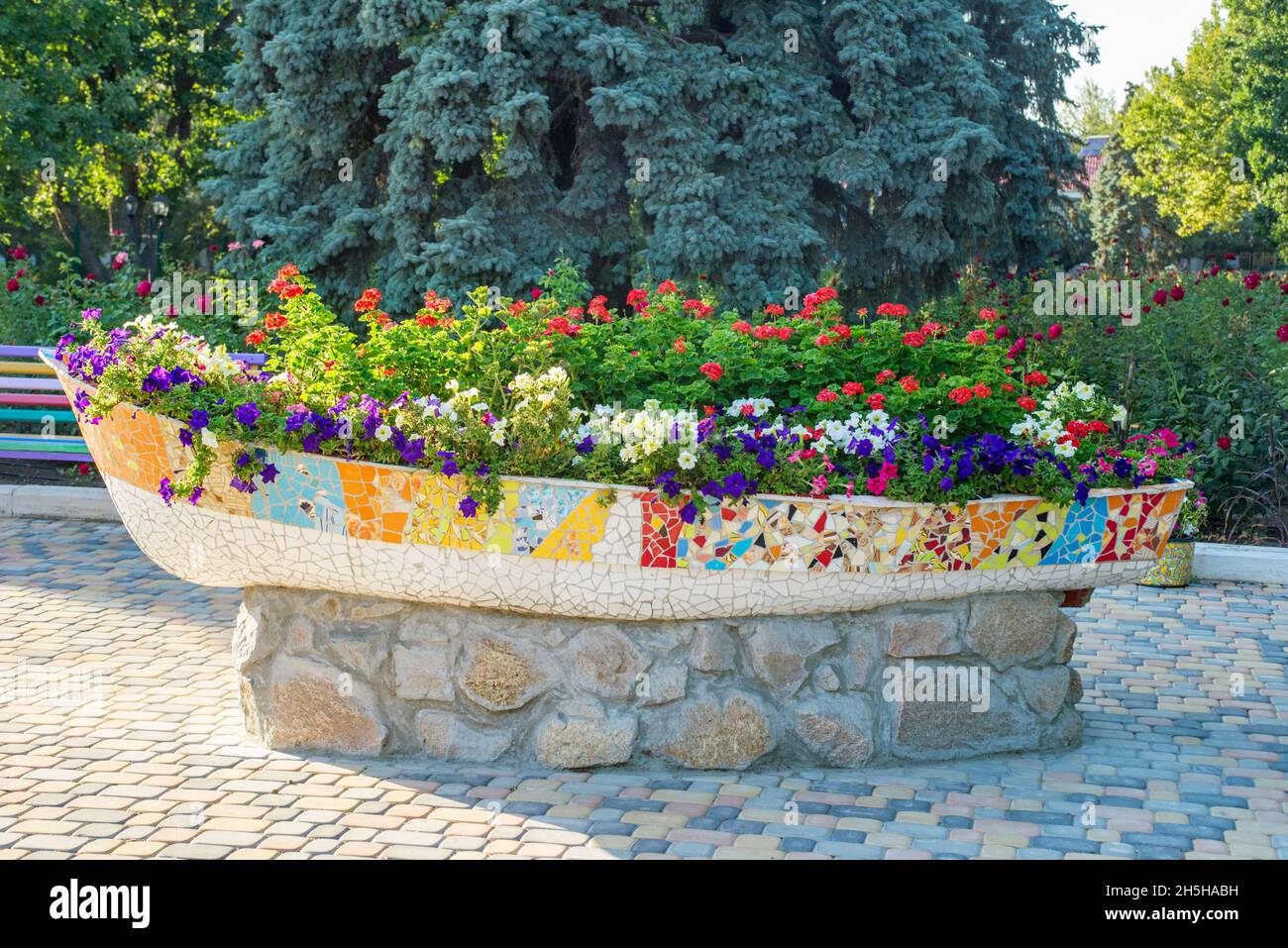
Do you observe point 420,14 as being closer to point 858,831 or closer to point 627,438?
point 627,438

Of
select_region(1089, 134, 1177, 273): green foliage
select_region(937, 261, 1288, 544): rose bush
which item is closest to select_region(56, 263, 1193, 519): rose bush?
select_region(937, 261, 1288, 544): rose bush

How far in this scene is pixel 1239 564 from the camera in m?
7.66

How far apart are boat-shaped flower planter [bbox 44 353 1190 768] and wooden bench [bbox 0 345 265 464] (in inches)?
202

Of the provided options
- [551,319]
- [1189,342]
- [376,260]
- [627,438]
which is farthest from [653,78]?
[627,438]

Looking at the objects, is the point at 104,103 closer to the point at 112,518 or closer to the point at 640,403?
the point at 112,518

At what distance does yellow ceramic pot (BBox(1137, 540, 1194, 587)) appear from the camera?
7.53 metres

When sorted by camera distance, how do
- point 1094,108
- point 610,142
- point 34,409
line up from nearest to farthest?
point 34,409 → point 610,142 → point 1094,108

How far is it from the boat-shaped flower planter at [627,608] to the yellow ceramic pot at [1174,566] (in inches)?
116

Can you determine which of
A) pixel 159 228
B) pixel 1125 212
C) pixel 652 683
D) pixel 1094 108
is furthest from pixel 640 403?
pixel 1094 108

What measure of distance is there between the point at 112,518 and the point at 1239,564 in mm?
Result: 7145

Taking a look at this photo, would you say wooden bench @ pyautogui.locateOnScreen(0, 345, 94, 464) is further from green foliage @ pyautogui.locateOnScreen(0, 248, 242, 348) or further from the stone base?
the stone base

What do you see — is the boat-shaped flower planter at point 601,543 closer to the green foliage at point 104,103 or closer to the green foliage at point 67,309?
the green foliage at point 67,309

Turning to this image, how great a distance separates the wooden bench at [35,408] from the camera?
31.0ft

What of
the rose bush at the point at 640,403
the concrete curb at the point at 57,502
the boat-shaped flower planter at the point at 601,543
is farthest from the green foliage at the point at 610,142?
the boat-shaped flower planter at the point at 601,543
